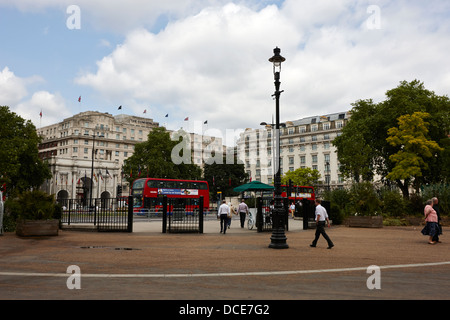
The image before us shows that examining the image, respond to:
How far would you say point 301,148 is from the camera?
98250 millimetres

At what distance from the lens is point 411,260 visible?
9.62 metres

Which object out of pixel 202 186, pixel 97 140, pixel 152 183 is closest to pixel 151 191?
pixel 152 183

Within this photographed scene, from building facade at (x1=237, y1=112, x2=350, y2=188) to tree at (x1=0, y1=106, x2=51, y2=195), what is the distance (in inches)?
2048

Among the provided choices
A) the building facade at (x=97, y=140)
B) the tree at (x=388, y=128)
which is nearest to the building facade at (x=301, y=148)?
the building facade at (x=97, y=140)

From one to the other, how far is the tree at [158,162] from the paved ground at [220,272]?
2019 inches

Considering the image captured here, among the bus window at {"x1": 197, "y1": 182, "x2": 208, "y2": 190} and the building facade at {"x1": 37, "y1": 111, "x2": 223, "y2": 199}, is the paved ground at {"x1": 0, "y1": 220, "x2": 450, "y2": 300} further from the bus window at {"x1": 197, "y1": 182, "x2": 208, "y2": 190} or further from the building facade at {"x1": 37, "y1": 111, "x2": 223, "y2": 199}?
the building facade at {"x1": 37, "y1": 111, "x2": 223, "y2": 199}

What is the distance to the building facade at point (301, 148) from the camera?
3620 inches

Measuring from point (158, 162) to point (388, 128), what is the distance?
36410 millimetres

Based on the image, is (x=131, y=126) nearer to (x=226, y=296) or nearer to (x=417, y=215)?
(x=417, y=215)

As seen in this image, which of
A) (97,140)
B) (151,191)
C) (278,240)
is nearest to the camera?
(278,240)

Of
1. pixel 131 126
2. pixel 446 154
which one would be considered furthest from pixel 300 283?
pixel 131 126

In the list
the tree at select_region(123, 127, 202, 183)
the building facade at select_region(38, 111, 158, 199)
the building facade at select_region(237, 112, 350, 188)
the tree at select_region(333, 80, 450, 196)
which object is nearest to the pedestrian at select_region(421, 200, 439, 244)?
the tree at select_region(333, 80, 450, 196)

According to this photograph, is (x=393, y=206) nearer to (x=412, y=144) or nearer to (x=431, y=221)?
(x=431, y=221)

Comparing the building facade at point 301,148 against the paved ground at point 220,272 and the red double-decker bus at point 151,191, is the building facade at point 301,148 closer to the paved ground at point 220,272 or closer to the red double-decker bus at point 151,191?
the red double-decker bus at point 151,191
